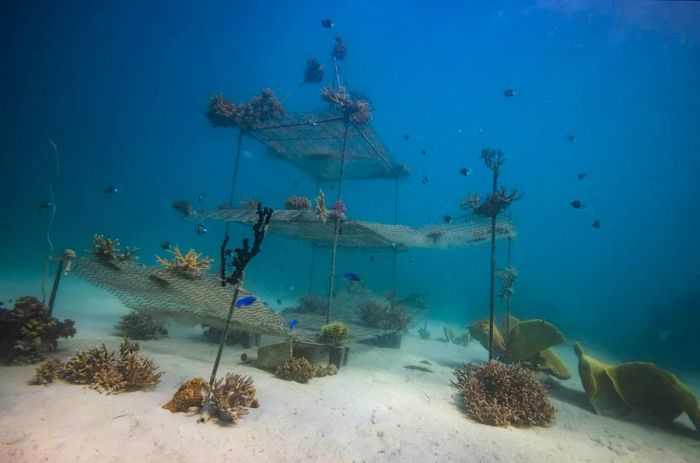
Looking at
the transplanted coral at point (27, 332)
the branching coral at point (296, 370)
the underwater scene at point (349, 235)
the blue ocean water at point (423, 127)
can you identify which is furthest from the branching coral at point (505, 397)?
the blue ocean water at point (423, 127)

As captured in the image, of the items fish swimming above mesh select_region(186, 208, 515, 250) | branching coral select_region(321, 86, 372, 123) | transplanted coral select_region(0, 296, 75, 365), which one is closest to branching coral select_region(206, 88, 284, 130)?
branching coral select_region(321, 86, 372, 123)

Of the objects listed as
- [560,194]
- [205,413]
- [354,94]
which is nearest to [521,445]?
[205,413]

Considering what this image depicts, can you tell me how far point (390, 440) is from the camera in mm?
4949

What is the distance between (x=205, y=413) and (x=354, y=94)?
12412 mm

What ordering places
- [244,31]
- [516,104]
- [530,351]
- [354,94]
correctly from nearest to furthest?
[530,351], [354,94], [244,31], [516,104]

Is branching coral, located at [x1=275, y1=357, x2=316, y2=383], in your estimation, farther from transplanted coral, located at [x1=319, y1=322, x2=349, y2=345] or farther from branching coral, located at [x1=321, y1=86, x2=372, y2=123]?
branching coral, located at [x1=321, y1=86, x2=372, y2=123]

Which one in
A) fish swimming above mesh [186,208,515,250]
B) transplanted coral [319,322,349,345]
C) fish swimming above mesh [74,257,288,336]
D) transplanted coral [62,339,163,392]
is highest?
fish swimming above mesh [186,208,515,250]

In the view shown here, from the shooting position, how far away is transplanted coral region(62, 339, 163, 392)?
5305 mm

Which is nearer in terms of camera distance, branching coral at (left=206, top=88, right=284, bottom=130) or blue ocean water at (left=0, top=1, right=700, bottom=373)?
branching coral at (left=206, top=88, right=284, bottom=130)

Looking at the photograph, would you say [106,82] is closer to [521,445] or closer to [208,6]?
[208,6]

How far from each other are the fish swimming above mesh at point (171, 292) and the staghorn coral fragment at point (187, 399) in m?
1.96

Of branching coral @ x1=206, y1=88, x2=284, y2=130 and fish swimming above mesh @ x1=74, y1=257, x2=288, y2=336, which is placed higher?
branching coral @ x1=206, y1=88, x2=284, y2=130

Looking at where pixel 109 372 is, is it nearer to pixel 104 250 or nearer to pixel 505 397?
pixel 104 250

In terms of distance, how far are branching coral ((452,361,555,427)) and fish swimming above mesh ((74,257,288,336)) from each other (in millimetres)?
4734
